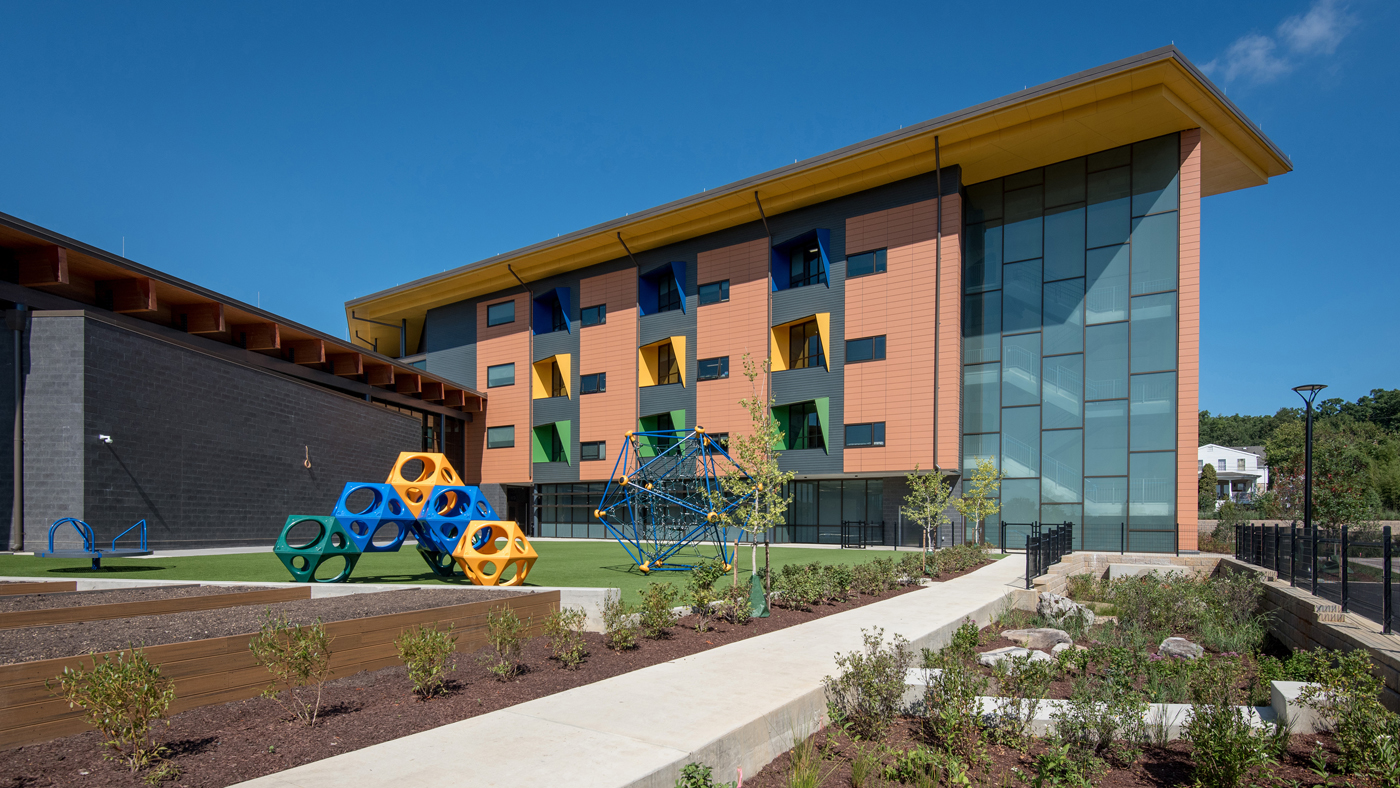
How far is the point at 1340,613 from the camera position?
29.7ft

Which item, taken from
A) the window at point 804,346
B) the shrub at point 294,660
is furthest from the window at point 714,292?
the shrub at point 294,660

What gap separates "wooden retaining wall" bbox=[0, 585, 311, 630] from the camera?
8.05 metres

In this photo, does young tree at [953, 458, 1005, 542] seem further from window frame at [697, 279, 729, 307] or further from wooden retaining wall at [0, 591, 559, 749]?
wooden retaining wall at [0, 591, 559, 749]

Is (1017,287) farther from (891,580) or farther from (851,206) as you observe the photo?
(891,580)

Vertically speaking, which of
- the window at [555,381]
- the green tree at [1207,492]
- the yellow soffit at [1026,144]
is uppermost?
the yellow soffit at [1026,144]

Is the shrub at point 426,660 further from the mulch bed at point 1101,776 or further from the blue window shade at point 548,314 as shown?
A: the blue window shade at point 548,314

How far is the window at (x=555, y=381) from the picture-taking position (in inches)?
1644

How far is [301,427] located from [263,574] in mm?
13784

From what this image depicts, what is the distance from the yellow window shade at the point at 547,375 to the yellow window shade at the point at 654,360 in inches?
186

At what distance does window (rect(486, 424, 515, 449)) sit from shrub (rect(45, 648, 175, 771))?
3854cm

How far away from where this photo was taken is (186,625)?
7422mm

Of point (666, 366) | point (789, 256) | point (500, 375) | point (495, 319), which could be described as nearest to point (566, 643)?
point (789, 256)

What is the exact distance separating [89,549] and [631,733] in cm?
1793

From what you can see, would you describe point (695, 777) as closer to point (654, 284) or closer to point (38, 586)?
point (38, 586)
